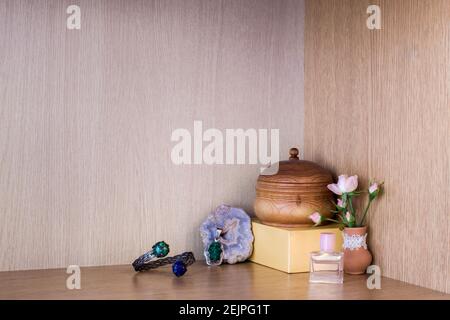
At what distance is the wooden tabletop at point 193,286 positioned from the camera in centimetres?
120

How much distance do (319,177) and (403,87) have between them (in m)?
0.32

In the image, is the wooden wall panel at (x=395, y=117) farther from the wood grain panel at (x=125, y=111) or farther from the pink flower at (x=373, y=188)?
the wood grain panel at (x=125, y=111)

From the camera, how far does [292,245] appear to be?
4.75ft

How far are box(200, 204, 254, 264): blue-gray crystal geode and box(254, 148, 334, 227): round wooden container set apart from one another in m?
0.07

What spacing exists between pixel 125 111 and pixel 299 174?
0.49 m

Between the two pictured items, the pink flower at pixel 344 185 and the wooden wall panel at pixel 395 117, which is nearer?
the wooden wall panel at pixel 395 117

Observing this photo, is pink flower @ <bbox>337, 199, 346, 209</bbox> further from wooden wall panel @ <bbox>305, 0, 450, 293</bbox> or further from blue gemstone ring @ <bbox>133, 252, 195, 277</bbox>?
blue gemstone ring @ <bbox>133, 252, 195, 277</bbox>

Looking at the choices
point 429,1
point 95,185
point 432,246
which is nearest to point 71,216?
point 95,185

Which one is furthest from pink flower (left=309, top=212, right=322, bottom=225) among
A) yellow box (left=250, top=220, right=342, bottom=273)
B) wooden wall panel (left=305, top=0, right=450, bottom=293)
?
wooden wall panel (left=305, top=0, right=450, bottom=293)

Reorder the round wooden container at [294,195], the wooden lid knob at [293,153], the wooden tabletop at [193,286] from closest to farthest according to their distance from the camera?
the wooden tabletop at [193,286] < the round wooden container at [294,195] < the wooden lid knob at [293,153]

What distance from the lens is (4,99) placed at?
1.44 metres

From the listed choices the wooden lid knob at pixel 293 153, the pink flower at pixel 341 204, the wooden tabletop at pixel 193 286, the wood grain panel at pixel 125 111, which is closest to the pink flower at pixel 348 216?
the pink flower at pixel 341 204

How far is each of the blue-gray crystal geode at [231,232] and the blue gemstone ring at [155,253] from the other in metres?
0.14
